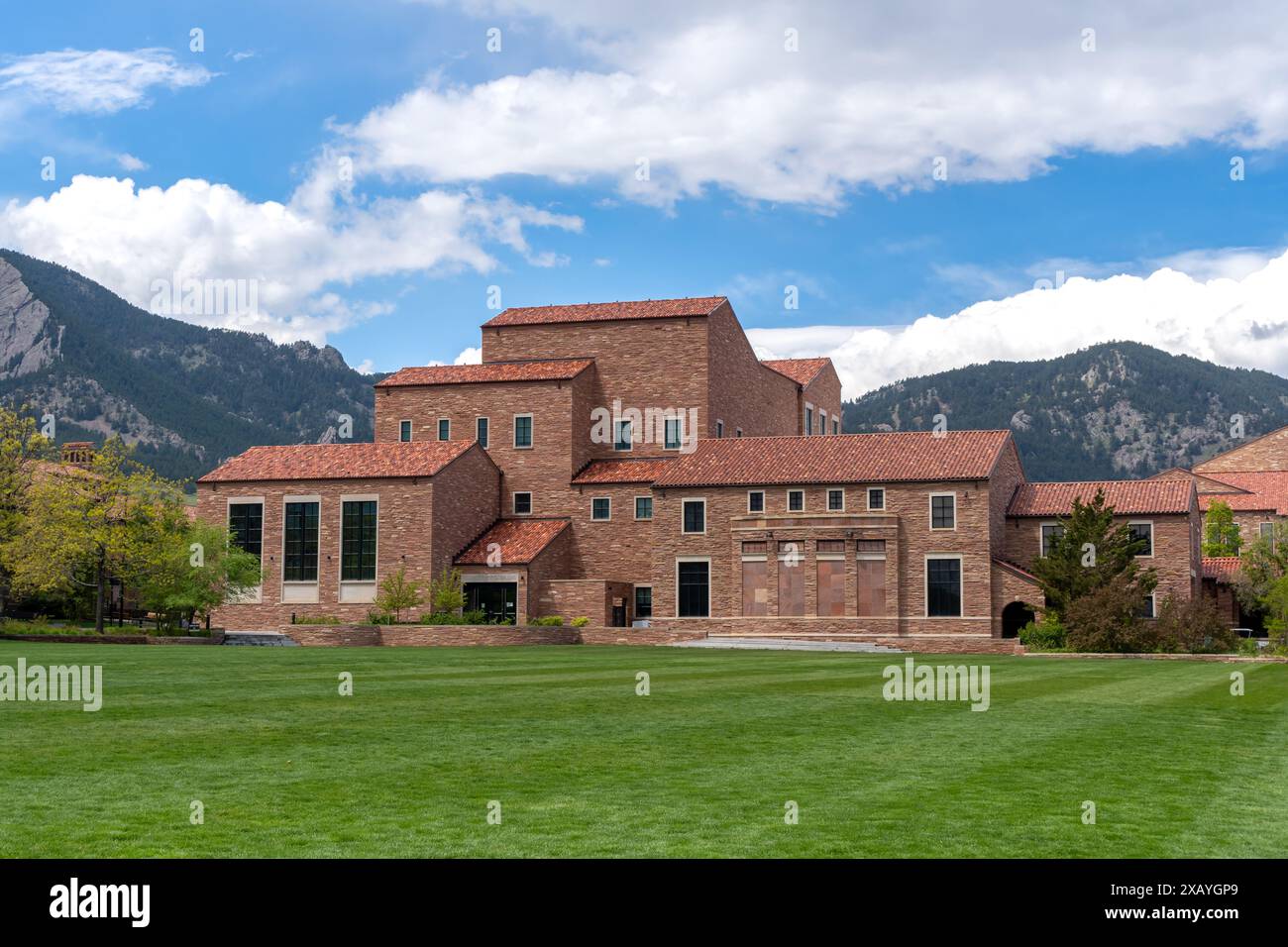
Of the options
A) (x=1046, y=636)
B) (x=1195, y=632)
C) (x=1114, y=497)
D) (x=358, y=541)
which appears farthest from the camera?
(x=358, y=541)

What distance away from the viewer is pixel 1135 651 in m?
52.1

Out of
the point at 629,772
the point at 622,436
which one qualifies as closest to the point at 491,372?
the point at 622,436

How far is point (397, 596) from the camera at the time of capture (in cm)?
6794

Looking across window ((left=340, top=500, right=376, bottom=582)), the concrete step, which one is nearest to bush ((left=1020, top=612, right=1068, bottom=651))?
the concrete step

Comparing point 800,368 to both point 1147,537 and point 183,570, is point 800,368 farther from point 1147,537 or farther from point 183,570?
point 183,570

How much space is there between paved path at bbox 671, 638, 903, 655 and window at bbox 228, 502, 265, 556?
25.9m

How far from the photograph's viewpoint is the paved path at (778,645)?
59344 mm

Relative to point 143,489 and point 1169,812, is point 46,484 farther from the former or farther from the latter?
point 1169,812

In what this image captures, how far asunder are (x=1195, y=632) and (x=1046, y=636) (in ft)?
19.3

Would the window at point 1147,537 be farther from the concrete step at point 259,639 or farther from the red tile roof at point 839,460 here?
the concrete step at point 259,639

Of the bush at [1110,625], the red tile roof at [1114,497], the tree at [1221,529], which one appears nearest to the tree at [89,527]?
the bush at [1110,625]

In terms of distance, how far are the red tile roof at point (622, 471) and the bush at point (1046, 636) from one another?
24.5m

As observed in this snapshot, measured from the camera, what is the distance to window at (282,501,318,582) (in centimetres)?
7350

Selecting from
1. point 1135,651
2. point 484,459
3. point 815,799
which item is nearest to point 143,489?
point 484,459
